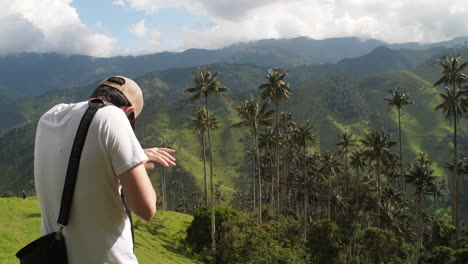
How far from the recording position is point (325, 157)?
268 ft

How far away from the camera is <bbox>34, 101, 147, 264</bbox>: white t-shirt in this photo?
7.27 feet

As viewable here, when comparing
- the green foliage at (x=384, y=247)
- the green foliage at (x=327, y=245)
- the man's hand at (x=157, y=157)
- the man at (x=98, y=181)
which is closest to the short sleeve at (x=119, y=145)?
the man at (x=98, y=181)

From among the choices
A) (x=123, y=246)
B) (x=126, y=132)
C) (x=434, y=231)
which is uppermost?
(x=126, y=132)

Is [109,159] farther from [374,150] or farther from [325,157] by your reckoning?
[325,157]

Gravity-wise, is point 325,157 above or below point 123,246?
below

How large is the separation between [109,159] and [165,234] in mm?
57694

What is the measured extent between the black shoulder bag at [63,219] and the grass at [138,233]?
1479cm

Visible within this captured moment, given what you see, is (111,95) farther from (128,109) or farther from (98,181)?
(98,181)

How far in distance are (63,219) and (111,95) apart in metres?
0.99

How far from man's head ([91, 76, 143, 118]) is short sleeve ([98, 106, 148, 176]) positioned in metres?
0.39

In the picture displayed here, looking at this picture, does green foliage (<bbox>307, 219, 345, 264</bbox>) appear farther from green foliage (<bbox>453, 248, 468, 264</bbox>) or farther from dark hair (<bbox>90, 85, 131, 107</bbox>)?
dark hair (<bbox>90, 85, 131, 107</bbox>)

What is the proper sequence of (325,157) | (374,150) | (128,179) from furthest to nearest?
(325,157) < (374,150) < (128,179)

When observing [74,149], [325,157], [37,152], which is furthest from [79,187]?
[325,157]

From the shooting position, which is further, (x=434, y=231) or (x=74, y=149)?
(x=434, y=231)
